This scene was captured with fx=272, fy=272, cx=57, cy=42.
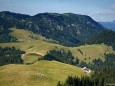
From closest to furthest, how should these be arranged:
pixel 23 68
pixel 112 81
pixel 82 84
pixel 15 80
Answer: pixel 82 84 < pixel 15 80 < pixel 112 81 < pixel 23 68

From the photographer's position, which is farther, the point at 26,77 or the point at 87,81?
the point at 26,77

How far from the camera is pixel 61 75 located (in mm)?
195375

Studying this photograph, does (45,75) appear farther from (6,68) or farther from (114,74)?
(114,74)

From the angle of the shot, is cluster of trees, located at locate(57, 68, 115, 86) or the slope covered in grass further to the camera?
the slope covered in grass

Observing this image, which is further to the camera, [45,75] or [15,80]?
[45,75]

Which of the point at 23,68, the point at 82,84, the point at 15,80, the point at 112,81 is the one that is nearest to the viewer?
the point at 82,84

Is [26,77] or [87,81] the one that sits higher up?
[87,81]

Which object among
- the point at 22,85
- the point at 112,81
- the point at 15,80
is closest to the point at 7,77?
the point at 15,80

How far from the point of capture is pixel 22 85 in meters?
155

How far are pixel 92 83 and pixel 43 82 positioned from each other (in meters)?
29.6

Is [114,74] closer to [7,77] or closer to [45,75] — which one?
[45,75]

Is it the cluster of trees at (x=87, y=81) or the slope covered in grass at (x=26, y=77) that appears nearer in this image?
the cluster of trees at (x=87, y=81)

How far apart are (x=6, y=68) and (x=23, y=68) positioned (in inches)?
482

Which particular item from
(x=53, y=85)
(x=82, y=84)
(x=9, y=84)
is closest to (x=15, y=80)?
(x=9, y=84)
